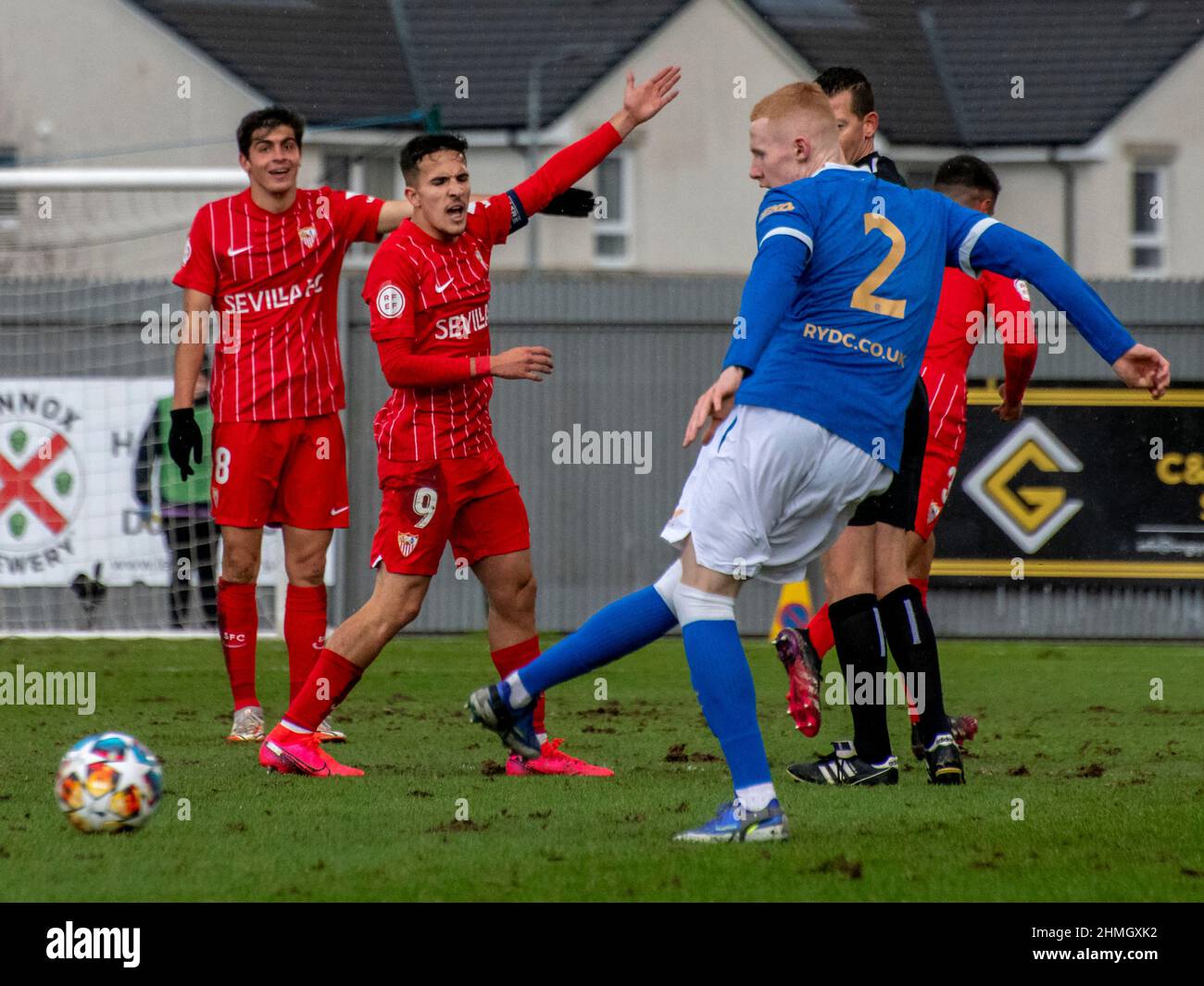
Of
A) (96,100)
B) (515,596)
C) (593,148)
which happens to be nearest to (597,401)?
(593,148)

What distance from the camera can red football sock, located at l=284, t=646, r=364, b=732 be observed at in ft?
20.6

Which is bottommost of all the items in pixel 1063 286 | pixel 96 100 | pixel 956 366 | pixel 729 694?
pixel 729 694

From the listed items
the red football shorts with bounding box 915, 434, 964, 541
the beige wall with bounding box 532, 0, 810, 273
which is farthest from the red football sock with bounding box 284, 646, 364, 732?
the beige wall with bounding box 532, 0, 810, 273

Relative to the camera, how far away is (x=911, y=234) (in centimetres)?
508

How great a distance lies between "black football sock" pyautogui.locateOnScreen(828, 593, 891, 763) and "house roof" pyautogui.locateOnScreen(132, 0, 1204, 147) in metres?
29.1

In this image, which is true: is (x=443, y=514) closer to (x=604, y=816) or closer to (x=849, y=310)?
(x=604, y=816)

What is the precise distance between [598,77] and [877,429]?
103 feet

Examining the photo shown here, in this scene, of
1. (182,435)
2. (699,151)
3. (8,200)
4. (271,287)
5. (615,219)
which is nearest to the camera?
(271,287)

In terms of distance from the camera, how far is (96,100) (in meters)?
36.2

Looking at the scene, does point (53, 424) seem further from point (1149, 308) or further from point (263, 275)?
point (1149, 308)

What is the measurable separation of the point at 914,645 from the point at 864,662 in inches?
11.2

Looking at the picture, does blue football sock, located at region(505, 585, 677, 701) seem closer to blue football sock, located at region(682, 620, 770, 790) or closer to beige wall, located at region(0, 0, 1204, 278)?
blue football sock, located at region(682, 620, 770, 790)
